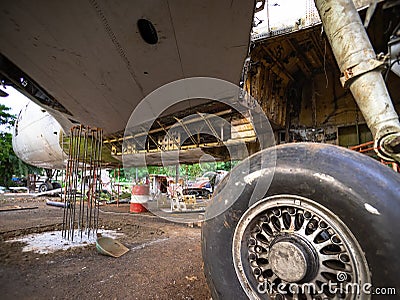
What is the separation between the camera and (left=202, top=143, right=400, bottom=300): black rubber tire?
0.79 metres

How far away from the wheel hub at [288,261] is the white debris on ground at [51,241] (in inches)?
110

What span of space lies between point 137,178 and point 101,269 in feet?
30.1

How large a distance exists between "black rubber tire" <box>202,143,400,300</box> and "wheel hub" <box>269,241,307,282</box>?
0.62 feet

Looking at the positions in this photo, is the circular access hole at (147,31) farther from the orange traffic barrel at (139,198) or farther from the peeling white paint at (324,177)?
the orange traffic barrel at (139,198)

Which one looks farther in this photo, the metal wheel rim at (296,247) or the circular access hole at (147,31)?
the circular access hole at (147,31)

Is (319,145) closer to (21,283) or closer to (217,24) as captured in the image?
(217,24)

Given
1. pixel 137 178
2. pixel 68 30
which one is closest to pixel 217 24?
pixel 68 30

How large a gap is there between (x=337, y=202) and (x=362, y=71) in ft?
2.78

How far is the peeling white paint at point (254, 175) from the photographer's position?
3.51 ft

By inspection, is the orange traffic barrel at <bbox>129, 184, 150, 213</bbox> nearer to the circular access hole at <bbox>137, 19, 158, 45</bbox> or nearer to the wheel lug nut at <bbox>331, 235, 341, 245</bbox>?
the circular access hole at <bbox>137, 19, 158, 45</bbox>

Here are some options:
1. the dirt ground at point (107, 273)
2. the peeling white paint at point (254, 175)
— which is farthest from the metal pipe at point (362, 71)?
the dirt ground at point (107, 273)

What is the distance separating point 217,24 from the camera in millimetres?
2111

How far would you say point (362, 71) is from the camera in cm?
131

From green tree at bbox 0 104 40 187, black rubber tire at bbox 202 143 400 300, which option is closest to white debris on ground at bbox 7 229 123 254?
black rubber tire at bbox 202 143 400 300
